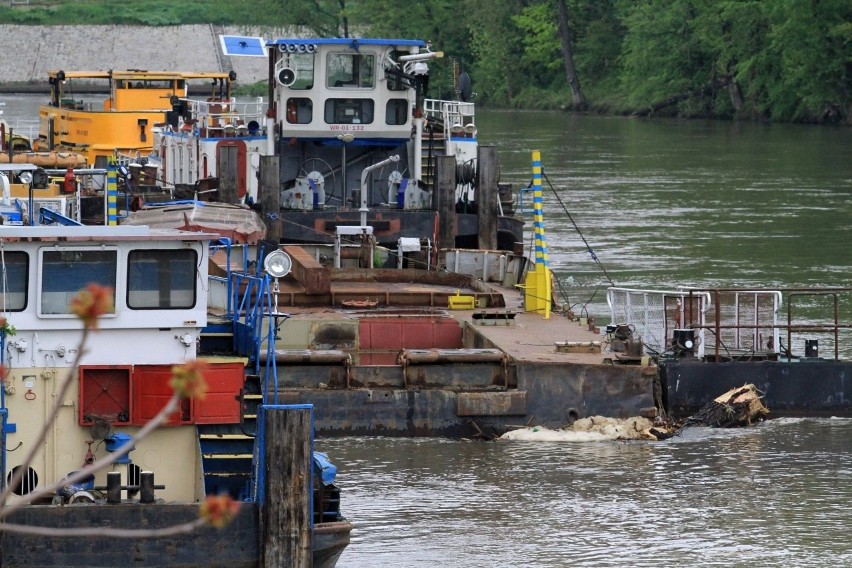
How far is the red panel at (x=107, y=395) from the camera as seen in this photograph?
43.7 feet

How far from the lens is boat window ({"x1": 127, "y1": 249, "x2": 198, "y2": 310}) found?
43.2 ft

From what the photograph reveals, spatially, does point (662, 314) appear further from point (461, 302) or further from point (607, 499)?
point (607, 499)

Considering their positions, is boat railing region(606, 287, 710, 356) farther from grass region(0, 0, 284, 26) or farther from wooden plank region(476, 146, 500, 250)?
grass region(0, 0, 284, 26)

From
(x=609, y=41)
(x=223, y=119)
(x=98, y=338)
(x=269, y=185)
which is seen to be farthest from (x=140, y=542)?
(x=609, y=41)

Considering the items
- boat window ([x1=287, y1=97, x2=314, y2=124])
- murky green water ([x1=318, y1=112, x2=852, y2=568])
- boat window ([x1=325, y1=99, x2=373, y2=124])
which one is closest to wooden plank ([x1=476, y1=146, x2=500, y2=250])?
murky green water ([x1=318, y1=112, x2=852, y2=568])

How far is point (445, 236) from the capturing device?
3036 centimetres

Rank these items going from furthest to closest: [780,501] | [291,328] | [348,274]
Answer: [348,274]
[291,328]
[780,501]

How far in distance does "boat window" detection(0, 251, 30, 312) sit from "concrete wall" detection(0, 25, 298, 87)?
100 m

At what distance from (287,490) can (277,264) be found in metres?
2.85

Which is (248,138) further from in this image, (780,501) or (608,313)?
(780,501)

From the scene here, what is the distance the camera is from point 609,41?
10381 centimetres

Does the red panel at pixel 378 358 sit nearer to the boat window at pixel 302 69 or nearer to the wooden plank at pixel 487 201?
the wooden plank at pixel 487 201

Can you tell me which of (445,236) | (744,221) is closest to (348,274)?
(445,236)

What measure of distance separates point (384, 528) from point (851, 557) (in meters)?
4.20
